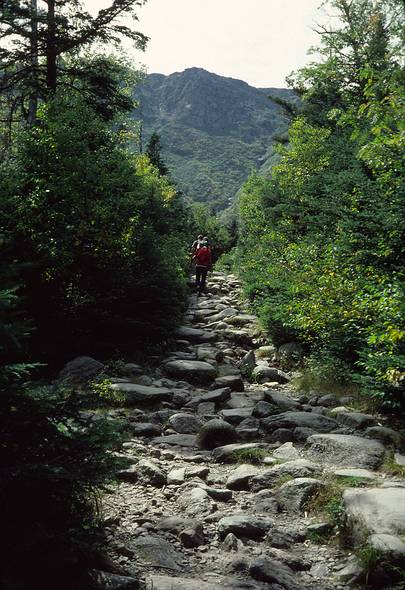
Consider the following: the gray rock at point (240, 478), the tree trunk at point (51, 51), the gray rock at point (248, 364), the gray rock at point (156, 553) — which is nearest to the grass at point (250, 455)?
the gray rock at point (240, 478)

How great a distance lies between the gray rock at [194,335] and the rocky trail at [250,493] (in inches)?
124

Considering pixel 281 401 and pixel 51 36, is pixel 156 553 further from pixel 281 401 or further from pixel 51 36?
pixel 51 36

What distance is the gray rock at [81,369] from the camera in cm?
777

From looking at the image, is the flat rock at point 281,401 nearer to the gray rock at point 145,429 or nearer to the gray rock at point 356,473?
the gray rock at point 145,429

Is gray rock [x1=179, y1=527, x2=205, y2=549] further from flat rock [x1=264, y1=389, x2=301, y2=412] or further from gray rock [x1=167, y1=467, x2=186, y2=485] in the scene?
flat rock [x1=264, y1=389, x2=301, y2=412]

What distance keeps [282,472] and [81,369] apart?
4.19 m

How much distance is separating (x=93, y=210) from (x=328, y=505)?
23.2ft

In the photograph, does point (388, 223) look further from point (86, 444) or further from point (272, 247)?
point (272, 247)

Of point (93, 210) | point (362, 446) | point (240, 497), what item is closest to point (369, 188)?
point (93, 210)

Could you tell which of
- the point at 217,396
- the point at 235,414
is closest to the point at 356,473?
the point at 235,414

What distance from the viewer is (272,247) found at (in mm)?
17453

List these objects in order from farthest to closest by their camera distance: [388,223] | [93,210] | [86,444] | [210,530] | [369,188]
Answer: [369,188] → [93,210] → [388,223] → [210,530] → [86,444]

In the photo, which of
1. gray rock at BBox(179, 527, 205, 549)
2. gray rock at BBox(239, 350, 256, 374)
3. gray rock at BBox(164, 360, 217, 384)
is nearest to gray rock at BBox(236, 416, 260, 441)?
gray rock at BBox(164, 360, 217, 384)

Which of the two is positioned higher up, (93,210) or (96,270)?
(93,210)
